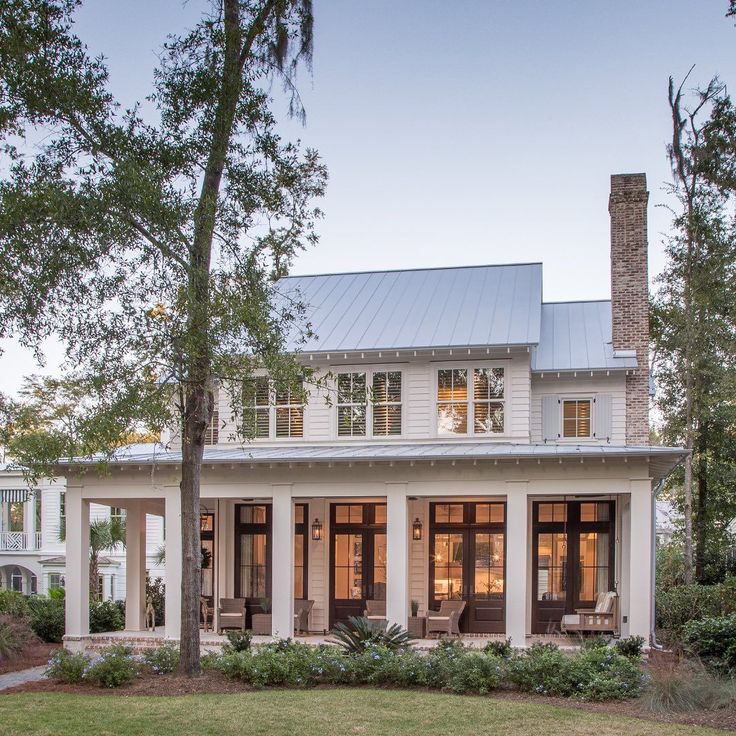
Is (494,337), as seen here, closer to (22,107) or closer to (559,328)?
(559,328)

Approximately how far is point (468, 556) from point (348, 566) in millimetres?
2695

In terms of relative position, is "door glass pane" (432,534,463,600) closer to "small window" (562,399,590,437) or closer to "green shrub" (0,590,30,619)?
"small window" (562,399,590,437)

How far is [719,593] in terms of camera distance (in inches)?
739

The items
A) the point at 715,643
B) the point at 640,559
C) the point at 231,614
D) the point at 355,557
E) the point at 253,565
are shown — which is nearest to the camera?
the point at 715,643

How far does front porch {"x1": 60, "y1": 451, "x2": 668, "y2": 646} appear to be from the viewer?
16.8 meters

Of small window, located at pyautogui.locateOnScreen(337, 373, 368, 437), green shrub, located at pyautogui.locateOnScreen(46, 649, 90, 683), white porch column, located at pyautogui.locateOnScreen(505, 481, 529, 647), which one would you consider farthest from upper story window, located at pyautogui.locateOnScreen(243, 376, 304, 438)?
green shrub, located at pyautogui.locateOnScreen(46, 649, 90, 683)

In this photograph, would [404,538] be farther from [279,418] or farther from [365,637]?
[279,418]

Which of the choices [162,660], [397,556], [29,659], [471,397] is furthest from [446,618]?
[29,659]

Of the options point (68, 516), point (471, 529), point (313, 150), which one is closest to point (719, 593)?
point (471, 529)

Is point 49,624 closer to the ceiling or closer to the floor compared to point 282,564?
closer to the floor

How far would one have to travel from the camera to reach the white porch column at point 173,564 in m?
17.9

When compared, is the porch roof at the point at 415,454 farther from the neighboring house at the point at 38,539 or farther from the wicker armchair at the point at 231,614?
the neighboring house at the point at 38,539

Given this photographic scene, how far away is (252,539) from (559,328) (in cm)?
870

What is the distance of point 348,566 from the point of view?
800 inches
